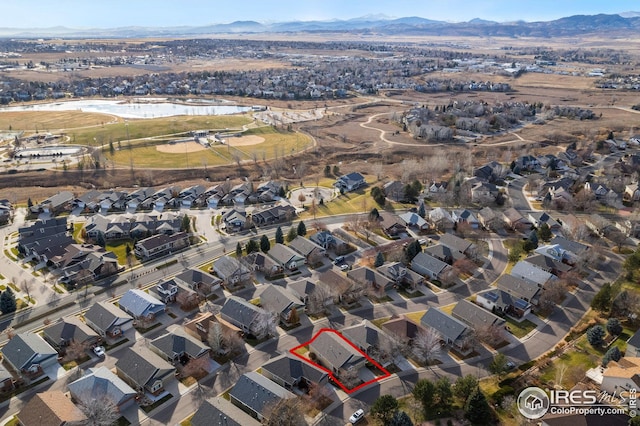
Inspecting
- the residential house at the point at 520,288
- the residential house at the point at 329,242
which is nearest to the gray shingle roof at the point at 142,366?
the residential house at the point at 329,242

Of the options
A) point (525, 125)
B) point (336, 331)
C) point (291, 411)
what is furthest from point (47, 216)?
point (525, 125)

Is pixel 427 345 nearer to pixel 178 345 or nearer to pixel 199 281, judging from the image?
pixel 178 345

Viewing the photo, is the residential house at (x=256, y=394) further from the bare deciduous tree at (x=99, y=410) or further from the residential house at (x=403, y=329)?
the residential house at (x=403, y=329)

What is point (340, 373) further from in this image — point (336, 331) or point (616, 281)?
point (616, 281)

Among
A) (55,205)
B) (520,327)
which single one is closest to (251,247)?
(520,327)

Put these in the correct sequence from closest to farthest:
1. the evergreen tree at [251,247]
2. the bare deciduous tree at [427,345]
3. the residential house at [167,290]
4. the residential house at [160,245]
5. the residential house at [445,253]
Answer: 1. the bare deciduous tree at [427,345]
2. the residential house at [167,290]
3. the residential house at [445,253]
4. the evergreen tree at [251,247]
5. the residential house at [160,245]

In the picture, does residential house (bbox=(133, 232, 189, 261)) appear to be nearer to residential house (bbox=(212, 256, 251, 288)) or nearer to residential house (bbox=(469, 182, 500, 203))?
residential house (bbox=(212, 256, 251, 288))

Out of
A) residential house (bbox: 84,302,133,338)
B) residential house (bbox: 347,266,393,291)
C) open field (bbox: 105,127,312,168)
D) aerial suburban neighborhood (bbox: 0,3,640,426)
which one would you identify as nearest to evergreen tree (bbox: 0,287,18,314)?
aerial suburban neighborhood (bbox: 0,3,640,426)
